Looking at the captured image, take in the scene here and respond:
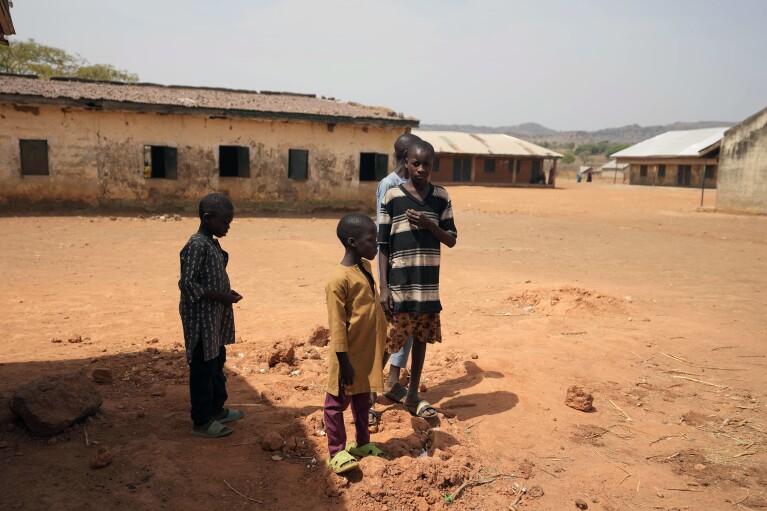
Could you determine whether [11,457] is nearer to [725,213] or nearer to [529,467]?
[529,467]

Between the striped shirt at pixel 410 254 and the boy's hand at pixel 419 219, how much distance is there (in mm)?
78

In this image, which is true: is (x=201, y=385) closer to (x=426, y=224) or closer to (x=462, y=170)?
(x=426, y=224)

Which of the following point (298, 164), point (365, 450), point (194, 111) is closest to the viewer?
point (365, 450)

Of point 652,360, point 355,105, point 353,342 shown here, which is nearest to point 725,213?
point 355,105

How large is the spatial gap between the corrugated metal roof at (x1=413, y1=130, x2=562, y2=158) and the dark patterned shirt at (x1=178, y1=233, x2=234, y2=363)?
3266 centimetres

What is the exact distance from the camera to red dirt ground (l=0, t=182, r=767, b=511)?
2848 millimetres

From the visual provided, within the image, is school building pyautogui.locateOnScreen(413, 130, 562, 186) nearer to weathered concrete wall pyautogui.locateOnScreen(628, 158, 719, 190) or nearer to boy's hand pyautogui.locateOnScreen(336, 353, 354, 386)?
weathered concrete wall pyautogui.locateOnScreen(628, 158, 719, 190)

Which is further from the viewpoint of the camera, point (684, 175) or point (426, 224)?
point (684, 175)

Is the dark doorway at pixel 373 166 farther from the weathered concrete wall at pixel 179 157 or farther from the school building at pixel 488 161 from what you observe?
the school building at pixel 488 161

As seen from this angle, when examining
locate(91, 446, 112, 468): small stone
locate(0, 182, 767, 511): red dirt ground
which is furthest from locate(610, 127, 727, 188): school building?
locate(91, 446, 112, 468): small stone

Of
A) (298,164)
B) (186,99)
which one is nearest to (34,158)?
(186,99)

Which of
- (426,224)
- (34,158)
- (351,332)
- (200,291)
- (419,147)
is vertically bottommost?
(351,332)

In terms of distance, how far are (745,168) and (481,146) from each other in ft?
61.8

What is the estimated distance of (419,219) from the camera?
3441 mm
